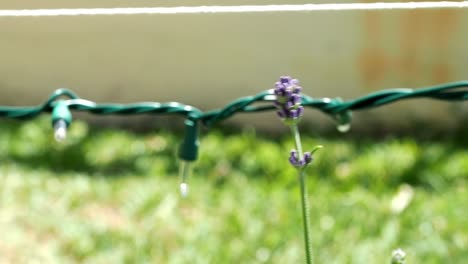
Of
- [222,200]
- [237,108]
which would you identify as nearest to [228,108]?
[237,108]

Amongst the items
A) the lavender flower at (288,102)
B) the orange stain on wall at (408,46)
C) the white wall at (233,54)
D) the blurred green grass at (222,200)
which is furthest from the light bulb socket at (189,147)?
the orange stain on wall at (408,46)

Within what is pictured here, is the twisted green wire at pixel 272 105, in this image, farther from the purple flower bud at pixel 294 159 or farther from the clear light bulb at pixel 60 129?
the purple flower bud at pixel 294 159

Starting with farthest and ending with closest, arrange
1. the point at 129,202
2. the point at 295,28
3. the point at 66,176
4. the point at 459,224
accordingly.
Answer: the point at 295,28 < the point at 66,176 < the point at 129,202 < the point at 459,224

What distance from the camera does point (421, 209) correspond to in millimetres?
2537

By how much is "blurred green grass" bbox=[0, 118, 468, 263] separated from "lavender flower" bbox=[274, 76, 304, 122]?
1.57 meters

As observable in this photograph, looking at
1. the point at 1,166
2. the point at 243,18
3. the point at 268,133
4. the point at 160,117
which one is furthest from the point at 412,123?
the point at 1,166

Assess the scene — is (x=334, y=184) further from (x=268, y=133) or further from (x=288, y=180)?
(x=268, y=133)

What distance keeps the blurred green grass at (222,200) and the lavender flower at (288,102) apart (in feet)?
5.16

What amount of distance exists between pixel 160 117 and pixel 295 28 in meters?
0.65

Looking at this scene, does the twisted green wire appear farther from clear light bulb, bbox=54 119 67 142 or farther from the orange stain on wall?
the orange stain on wall

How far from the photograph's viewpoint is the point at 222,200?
2635 mm

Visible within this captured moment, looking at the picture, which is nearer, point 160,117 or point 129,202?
point 129,202

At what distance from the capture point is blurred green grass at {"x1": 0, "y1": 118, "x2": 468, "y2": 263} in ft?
7.70

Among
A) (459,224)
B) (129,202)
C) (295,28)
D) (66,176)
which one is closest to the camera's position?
(459,224)
